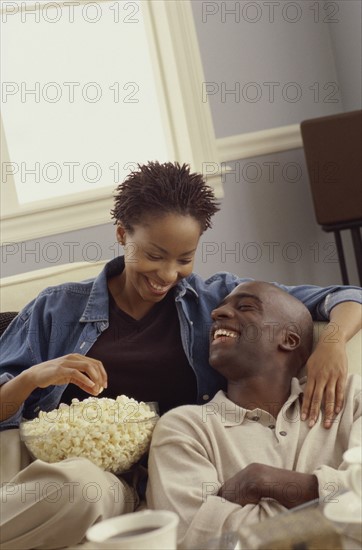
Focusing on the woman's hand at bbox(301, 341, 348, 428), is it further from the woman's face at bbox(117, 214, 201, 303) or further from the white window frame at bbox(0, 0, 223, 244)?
the white window frame at bbox(0, 0, 223, 244)

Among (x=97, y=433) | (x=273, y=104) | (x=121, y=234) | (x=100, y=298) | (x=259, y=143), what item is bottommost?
(x=97, y=433)

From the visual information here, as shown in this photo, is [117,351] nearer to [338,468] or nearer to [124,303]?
[124,303]

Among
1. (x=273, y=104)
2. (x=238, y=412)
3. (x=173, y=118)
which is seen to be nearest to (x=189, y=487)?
(x=238, y=412)

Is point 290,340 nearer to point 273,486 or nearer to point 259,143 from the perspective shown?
point 273,486

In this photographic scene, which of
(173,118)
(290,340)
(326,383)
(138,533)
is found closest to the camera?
(138,533)

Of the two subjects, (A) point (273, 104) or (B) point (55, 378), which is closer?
(B) point (55, 378)

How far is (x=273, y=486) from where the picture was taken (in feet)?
4.91

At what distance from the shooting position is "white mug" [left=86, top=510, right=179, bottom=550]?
3.34 feet

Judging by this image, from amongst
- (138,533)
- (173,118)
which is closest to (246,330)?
(138,533)

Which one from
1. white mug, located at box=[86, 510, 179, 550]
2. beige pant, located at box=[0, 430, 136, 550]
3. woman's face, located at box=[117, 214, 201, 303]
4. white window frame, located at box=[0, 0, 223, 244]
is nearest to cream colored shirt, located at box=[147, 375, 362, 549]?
beige pant, located at box=[0, 430, 136, 550]

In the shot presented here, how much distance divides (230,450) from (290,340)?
0.33 metres

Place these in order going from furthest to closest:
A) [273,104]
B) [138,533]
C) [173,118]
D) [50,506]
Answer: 1. [273,104]
2. [173,118]
3. [50,506]
4. [138,533]

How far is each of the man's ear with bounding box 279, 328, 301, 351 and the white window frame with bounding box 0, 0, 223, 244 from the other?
5.91 feet

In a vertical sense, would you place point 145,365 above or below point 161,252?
below
